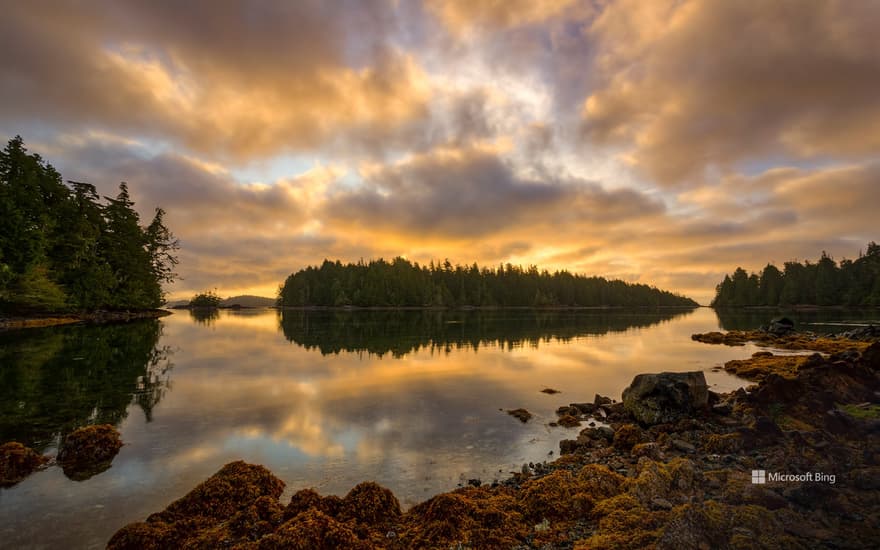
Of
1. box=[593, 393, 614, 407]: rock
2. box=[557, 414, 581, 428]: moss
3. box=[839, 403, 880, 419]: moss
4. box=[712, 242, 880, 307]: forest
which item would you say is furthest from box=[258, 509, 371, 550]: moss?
box=[712, 242, 880, 307]: forest

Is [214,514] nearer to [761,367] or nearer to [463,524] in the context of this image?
[463,524]

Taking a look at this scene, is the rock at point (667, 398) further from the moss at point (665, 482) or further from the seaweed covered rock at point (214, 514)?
the seaweed covered rock at point (214, 514)

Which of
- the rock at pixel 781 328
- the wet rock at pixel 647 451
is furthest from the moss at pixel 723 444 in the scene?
the rock at pixel 781 328

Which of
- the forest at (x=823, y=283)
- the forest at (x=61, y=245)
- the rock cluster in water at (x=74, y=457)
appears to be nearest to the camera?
the rock cluster in water at (x=74, y=457)

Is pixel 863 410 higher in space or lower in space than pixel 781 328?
lower

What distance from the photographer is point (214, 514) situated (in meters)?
8.69

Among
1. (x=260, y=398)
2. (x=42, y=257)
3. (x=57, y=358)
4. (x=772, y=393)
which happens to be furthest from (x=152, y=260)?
(x=772, y=393)

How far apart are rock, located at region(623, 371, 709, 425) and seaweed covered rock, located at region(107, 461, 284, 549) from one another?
14.8 meters

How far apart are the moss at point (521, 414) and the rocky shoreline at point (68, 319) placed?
63920 millimetres

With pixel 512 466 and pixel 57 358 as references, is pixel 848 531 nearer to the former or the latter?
pixel 512 466

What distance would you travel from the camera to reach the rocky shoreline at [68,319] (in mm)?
50562

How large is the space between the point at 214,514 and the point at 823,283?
219412 millimetres

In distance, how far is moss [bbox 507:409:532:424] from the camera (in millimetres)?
16969

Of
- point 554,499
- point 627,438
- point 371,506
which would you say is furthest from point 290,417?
point 627,438
